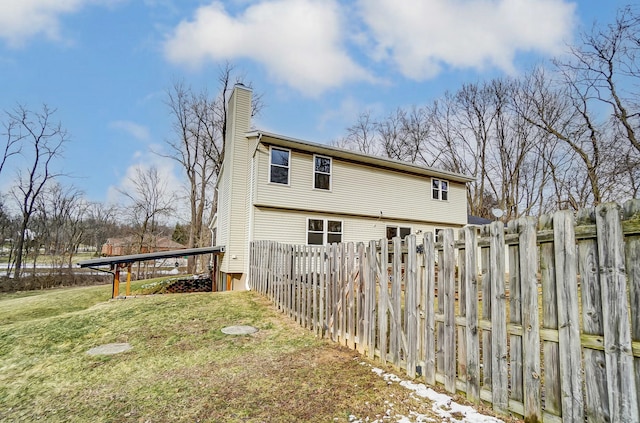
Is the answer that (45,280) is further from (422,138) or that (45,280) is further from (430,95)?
(430,95)

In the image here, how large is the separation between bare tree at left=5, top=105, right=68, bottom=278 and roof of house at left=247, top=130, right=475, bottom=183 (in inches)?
790

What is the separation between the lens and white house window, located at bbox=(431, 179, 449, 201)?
15.7m

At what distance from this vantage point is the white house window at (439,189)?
619 inches

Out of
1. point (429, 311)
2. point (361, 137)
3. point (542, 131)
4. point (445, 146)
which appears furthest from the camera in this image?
point (361, 137)

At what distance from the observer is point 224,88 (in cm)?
2356

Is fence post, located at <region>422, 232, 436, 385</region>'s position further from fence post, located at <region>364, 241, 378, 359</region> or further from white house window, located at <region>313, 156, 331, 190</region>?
white house window, located at <region>313, 156, 331, 190</region>

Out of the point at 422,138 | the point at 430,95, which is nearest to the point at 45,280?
the point at 422,138

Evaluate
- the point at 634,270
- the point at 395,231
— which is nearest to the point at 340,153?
the point at 395,231

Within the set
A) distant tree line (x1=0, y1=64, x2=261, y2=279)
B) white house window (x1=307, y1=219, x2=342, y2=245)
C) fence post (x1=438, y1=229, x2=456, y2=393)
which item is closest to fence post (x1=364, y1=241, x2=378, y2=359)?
fence post (x1=438, y1=229, x2=456, y2=393)

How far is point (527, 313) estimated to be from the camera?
248cm

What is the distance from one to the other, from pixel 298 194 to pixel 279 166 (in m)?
1.26

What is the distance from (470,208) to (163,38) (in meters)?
24.7

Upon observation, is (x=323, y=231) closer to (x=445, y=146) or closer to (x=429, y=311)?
(x=429, y=311)

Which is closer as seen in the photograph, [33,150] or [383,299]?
[383,299]
